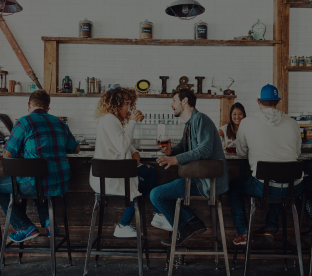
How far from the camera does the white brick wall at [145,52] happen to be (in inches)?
207

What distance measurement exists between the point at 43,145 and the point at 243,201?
1.77 meters

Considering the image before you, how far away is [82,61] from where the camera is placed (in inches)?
207

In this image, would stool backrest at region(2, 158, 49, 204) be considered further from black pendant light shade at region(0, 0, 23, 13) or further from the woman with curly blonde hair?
black pendant light shade at region(0, 0, 23, 13)

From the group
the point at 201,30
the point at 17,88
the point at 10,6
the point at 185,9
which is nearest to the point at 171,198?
the point at 185,9

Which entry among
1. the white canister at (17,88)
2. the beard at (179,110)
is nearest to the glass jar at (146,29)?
the white canister at (17,88)

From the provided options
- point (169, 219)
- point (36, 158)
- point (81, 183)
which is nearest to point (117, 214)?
point (81, 183)

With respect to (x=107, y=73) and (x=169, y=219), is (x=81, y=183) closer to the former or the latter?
(x=169, y=219)

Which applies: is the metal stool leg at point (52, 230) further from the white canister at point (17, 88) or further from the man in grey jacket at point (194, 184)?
the white canister at point (17, 88)

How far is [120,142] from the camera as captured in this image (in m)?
2.33

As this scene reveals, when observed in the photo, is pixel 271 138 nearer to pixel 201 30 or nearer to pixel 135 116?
pixel 135 116

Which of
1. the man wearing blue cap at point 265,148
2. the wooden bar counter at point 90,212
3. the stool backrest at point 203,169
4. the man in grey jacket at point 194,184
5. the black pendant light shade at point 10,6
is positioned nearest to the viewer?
the stool backrest at point 203,169

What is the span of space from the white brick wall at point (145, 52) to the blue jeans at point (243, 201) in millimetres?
2829

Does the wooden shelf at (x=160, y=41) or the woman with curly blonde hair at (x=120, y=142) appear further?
the wooden shelf at (x=160, y=41)

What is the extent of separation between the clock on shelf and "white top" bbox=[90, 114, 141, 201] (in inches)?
149
